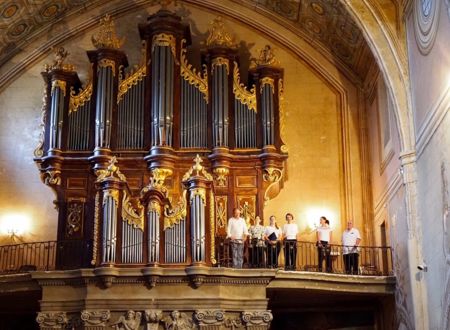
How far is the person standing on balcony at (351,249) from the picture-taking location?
2170cm

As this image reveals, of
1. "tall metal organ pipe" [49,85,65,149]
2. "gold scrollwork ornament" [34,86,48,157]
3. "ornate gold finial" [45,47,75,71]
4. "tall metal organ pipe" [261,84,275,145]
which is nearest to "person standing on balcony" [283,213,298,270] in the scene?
"tall metal organ pipe" [261,84,275,145]

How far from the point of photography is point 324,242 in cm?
2178

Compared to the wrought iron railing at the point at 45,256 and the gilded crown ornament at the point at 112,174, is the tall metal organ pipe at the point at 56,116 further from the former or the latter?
the wrought iron railing at the point at 45,256

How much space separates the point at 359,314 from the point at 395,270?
2415mm

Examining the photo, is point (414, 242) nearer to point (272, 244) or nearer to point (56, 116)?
point (272, 244)

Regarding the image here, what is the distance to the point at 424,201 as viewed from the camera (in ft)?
63.4

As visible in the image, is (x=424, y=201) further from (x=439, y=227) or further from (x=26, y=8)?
(x=26, y=8)

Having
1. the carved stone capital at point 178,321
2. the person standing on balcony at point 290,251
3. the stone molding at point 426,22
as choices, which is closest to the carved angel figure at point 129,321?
the carved stone capital at point 178,321

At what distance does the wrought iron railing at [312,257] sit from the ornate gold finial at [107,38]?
6290mm

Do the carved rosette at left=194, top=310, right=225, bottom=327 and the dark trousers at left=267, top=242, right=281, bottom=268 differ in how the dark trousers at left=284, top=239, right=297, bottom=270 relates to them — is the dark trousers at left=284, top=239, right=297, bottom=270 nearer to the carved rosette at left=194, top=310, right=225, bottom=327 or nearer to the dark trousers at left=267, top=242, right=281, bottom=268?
the dark trousers at left=267, top=242, right=281, bottom=268

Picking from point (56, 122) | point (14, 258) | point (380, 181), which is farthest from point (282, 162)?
point (14, 258)

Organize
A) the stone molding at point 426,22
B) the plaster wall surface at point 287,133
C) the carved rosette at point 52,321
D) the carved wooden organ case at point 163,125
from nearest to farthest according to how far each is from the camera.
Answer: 1. the stone molding at point 426,22
2. the carved rosette at point 52,321
3. the carved wooden organ case at point 163,125
4. the plaster wall surface at point 287,133

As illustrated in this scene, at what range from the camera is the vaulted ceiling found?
78.2 ft

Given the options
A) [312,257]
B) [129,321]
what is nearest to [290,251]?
[312,257]
